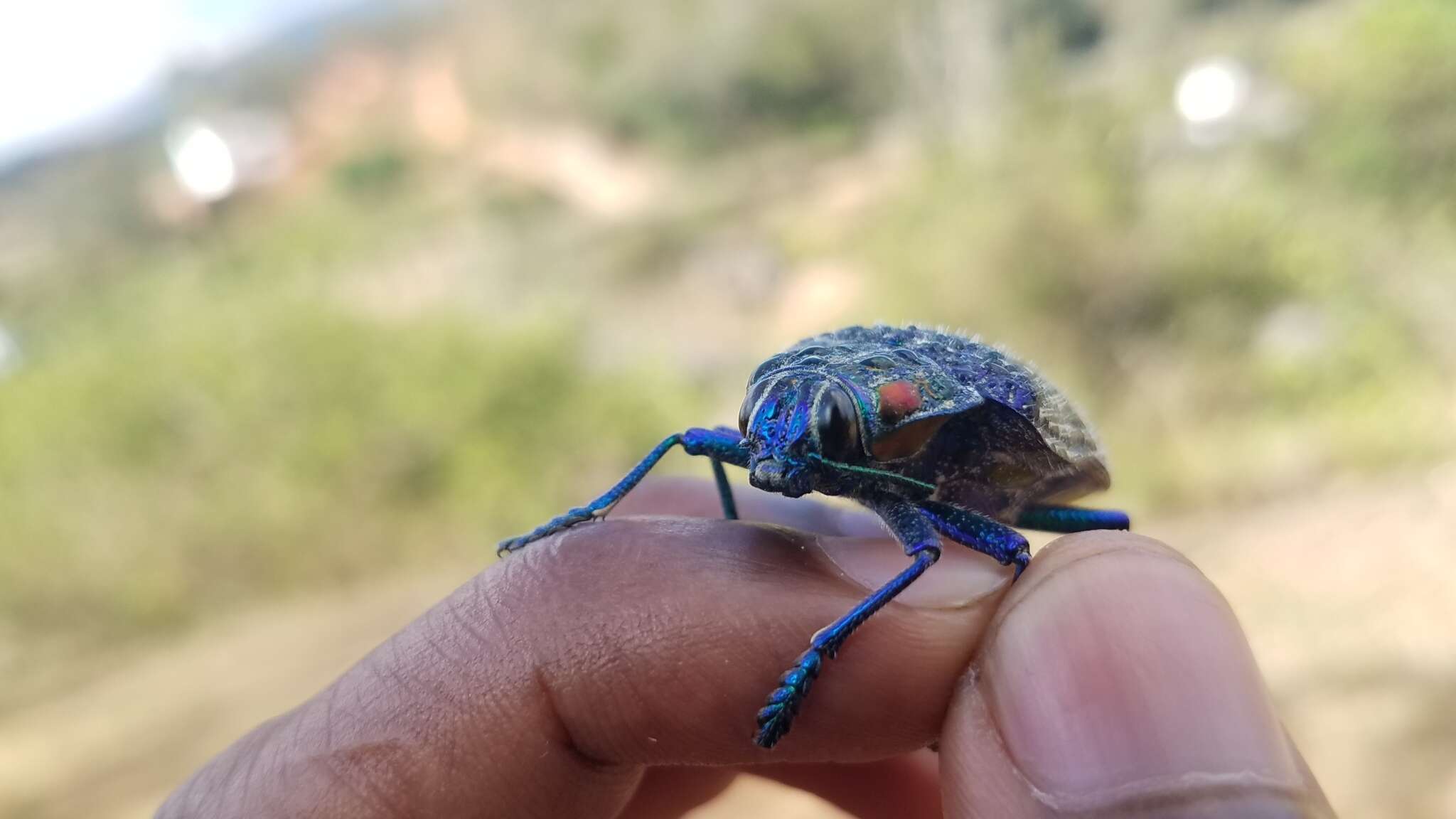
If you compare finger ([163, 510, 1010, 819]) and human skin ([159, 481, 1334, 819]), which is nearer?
human skin ([159, 481, 1334, 819])

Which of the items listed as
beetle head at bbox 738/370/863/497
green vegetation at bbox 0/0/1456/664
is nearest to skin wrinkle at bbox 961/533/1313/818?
beetle head at bbox 738/370/863/497

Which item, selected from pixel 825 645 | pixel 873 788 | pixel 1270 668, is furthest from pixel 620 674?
pixel 1270 668

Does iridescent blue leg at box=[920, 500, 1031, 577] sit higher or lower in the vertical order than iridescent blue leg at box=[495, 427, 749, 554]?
lower

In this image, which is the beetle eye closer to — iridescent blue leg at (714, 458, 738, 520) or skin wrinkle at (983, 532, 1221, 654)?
skin wrinkle at (983, 532, 1221, 654)

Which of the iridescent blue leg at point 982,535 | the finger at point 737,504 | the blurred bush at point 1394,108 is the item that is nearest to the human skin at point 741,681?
the iridescent blue leg at point 982,535

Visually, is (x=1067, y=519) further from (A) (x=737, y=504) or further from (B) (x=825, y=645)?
(A) (x=737, y=504)

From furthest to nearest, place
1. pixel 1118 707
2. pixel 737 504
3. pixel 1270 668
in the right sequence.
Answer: pixel 1270 668
pixel 737 504
pixel 1118 707
